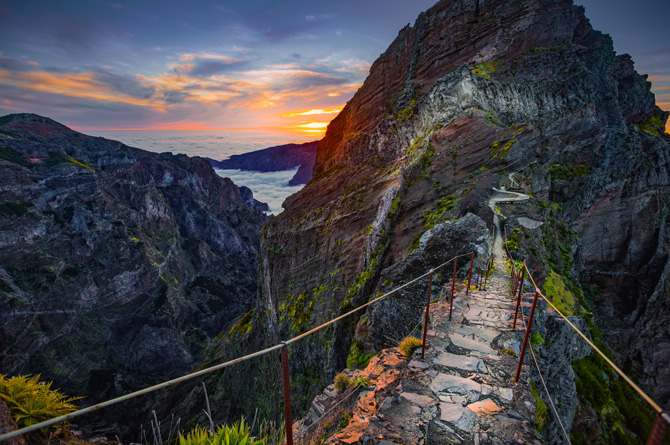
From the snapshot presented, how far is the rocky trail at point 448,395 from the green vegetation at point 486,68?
33.1 m

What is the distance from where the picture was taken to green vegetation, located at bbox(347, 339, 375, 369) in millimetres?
10702

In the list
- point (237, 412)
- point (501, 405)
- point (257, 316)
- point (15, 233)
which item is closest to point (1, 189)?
point (15, 233)

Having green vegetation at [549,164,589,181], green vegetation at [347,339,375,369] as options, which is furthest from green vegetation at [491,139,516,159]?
green vegetation at [347,339,375,369]

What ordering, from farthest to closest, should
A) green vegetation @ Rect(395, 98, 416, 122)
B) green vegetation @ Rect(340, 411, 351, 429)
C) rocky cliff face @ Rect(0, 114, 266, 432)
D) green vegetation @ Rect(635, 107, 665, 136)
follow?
rocky cliff face @ Rect(0, 114, 266, 432)
green vegetation @ Rect(635, 107, 665, 136)
green vegetation @ Rect(395, 98, 416, 122)
green vegetation @ Rect(340, 411, 351, 429)

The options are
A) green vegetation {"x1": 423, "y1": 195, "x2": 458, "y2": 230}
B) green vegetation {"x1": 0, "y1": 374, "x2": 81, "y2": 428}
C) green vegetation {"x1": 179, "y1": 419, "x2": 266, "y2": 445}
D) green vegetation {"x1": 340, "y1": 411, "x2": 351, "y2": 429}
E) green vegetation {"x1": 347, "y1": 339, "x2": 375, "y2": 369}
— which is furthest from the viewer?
green vegetation {"x1": 423, "y1": 195, "x2": 458, "y2": 230}

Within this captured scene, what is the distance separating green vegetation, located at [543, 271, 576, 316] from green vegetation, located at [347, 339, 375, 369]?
8127mm

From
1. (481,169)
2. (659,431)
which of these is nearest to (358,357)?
(659,431)

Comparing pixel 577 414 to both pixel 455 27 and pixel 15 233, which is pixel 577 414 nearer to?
pixel 455 27

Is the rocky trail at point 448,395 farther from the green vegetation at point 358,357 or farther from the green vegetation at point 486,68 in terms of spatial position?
the green vegetation at point 486,68

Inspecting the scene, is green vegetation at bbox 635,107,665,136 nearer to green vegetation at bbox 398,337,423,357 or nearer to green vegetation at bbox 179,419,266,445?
green vegetation at bbox 398,337,423,357

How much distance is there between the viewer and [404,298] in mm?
10094

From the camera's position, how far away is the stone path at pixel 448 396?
4.59 meters

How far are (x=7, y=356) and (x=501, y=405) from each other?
376 feet

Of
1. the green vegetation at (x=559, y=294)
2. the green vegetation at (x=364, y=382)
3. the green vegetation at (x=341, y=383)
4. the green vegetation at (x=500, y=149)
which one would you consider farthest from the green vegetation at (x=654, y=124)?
the green vegetation at (x=364, y=382)
